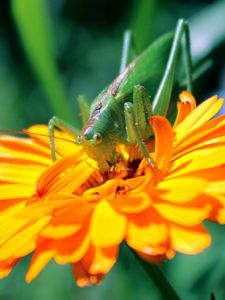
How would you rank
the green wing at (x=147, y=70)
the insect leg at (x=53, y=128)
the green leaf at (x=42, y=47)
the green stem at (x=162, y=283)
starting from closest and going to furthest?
1. the green stem at (x=162, y=283)
2. the insect leg at (x=53, y=128)
3. the green wing at (x=147, y=70)
4. the green leaf at (x=42, y=47)

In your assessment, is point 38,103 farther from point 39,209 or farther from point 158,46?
point 39,209

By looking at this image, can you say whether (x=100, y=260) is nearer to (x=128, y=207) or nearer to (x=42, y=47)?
(x=128, y=207)

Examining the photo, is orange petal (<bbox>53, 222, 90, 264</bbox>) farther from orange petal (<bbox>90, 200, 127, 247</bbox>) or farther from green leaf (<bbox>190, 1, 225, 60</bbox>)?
green leaf (<bbox>190, 1, 225, 60</bbox>)

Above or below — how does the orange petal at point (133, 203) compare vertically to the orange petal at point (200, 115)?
below

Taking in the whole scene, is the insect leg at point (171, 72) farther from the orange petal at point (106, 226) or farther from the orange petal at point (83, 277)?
the orange petal at point (83, 277)

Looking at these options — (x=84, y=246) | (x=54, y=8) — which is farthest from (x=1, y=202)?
(x=54, y=8)

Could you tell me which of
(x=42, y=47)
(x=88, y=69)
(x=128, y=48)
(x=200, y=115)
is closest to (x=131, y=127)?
(x=200, y=115)

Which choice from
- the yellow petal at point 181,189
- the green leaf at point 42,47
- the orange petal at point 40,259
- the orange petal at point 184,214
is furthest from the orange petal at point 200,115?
the green leaf at point 42,47

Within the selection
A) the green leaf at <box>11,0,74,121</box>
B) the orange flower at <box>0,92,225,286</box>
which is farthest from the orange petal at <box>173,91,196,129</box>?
the green leaf at <box>11,0,74,121</box>

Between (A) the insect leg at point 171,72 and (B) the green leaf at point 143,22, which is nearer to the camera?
(A) the insect leg at point 171,72
